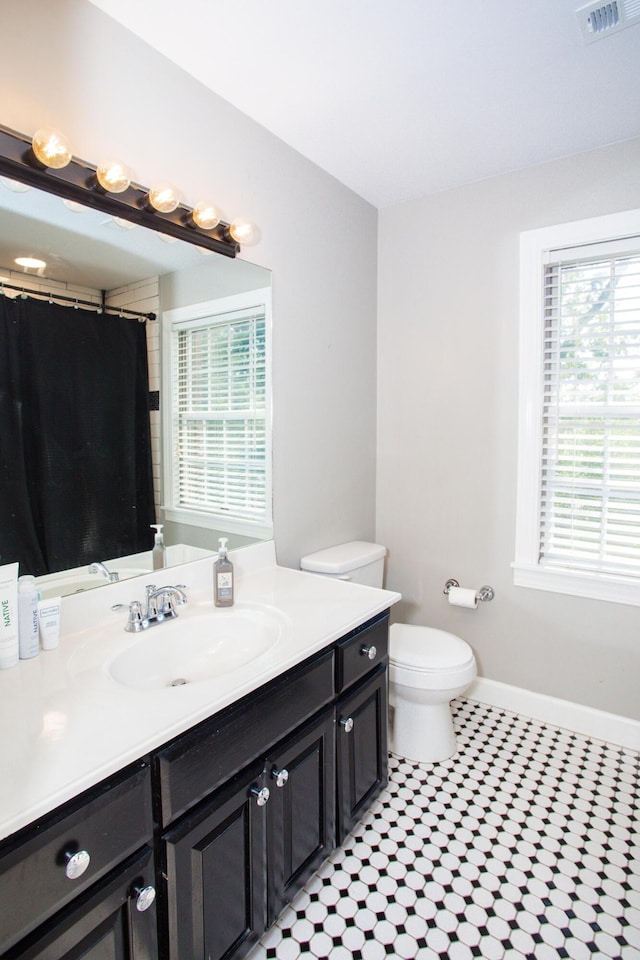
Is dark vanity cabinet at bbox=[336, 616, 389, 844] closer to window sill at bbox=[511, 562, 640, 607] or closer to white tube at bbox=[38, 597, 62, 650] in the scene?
white tube at bbox=[38, 597, 62, 650]

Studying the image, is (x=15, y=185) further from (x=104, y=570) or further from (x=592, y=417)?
(x=592, y=417)

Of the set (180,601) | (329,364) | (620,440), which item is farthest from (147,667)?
(620,440)

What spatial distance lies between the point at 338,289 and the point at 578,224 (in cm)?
102

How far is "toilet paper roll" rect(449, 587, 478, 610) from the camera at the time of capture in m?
2.38

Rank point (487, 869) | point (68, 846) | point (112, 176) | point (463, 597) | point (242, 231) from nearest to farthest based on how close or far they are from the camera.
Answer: point (68, 846) < point (112, 176) < point (487, 869) < point (242, 231) < point (463, 597)

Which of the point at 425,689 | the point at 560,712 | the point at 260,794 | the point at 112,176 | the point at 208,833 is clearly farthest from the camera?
the point at 560,712

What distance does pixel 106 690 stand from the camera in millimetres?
1064

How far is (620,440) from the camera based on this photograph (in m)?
2.11

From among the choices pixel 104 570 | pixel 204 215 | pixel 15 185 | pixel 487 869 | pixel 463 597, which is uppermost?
pixel 204 215

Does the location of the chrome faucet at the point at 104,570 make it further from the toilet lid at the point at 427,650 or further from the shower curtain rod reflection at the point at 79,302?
the toilet lid at the point at 427,650

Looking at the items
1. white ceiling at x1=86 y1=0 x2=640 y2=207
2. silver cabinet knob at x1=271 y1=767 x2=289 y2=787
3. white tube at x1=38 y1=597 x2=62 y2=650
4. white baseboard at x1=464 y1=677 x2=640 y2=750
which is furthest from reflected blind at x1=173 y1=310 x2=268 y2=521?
white baseboard at x1=464 y1=677 x2=640 y2=750

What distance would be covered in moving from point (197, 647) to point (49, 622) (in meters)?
0.40

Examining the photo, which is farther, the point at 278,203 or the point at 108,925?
the point at 278,203

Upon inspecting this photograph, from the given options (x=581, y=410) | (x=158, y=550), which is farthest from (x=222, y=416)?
(x=581, y=410)
